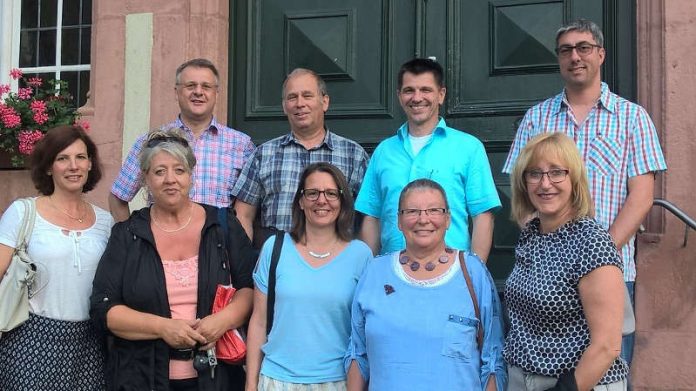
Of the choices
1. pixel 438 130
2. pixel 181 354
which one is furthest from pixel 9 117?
pixel 438 130

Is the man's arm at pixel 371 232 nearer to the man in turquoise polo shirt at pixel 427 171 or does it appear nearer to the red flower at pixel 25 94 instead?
the man in turquoise polo shirt at pixel 427 171

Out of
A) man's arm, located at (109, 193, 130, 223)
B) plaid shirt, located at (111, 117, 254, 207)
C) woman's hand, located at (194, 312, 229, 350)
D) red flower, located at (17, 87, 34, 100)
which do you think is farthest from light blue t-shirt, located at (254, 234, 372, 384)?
red flower, located at (17, 87, 34, 100)

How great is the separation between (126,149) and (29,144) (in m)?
0.66

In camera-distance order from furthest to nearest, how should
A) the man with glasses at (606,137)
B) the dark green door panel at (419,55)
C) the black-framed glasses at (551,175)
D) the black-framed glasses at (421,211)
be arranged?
the dark green door panel at (419,55), the man with glasses at (606,137), the black-framed glasses at (421,211), the black-framed glasses at (551,175)

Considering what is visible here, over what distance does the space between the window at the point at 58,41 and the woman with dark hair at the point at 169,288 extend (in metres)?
3.11

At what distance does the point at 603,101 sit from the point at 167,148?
6.69ft

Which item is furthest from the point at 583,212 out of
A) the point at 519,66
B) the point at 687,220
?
the point at 519,66

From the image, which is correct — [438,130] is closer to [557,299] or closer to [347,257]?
[347,257]

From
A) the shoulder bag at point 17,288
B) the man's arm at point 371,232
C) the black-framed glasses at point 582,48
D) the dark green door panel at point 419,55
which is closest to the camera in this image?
the shoulder bag at point 17,288

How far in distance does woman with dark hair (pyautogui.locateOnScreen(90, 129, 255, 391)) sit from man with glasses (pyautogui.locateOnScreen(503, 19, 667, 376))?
1.57 meters

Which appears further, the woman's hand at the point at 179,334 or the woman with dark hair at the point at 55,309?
the woman with dark hair at the point at 55,309

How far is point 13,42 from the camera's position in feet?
22.3

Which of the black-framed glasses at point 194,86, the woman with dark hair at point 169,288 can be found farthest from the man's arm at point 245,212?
the black-framed glasses at point 194,86

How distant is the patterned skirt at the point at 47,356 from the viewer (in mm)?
3715
